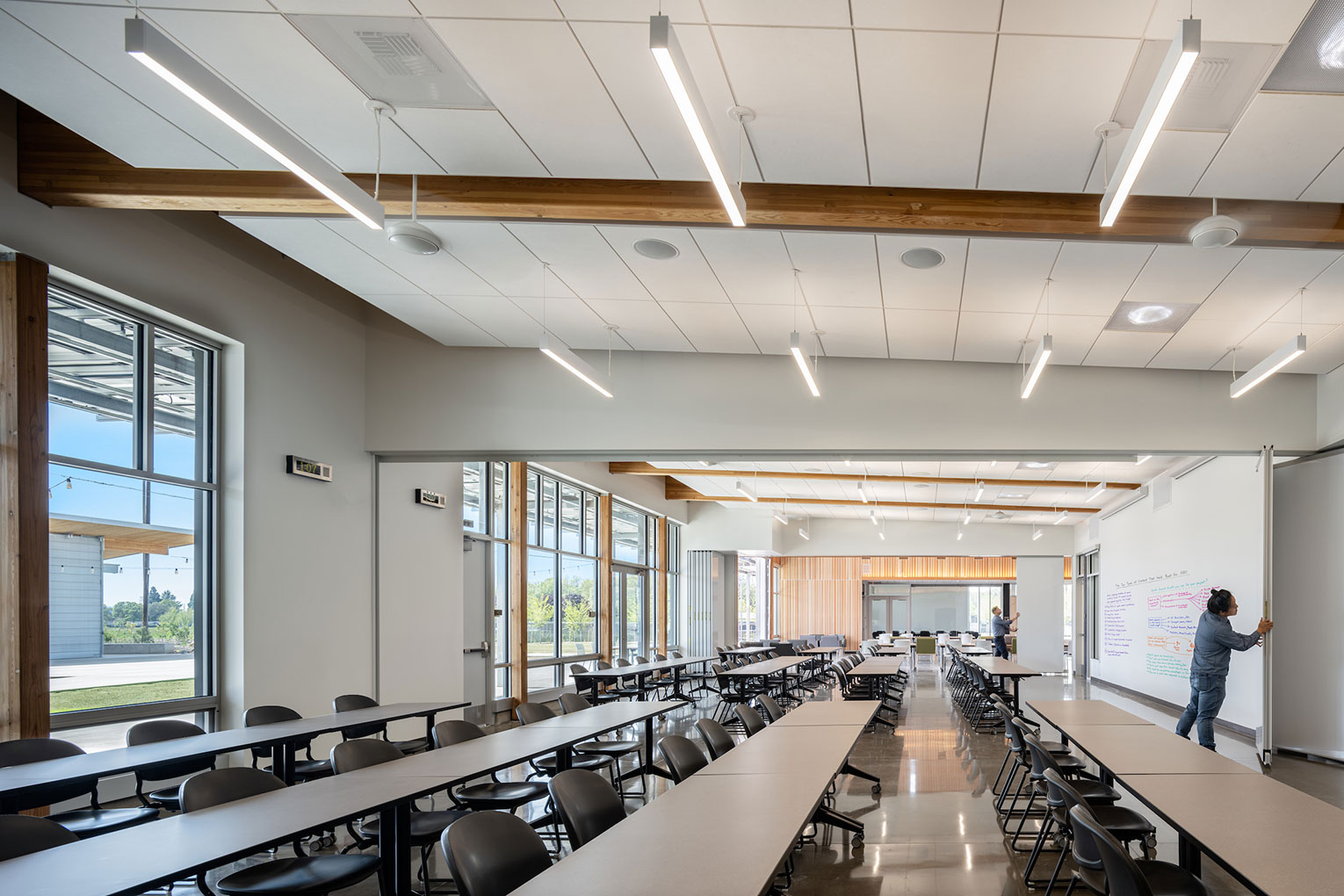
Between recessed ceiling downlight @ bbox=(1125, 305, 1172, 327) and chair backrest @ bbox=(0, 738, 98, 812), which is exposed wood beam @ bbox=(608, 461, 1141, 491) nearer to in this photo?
recessed ceiling downlight @ bbox=(1125, 305, 1172, 327)

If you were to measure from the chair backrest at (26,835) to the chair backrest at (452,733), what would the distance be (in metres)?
1.96

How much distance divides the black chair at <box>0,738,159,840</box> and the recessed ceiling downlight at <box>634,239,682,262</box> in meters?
4.03

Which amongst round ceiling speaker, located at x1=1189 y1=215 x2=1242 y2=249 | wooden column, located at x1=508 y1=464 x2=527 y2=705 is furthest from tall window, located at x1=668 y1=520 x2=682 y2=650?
round ceiling speaker, located at x1=1189 y1=215 x2=1242 y2=249

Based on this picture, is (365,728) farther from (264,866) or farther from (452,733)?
(264,866)

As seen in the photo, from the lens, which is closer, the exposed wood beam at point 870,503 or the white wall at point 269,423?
the white wall at point 269,423

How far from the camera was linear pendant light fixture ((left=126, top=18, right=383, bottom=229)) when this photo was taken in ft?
9.56

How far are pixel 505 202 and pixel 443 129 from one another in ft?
2.22

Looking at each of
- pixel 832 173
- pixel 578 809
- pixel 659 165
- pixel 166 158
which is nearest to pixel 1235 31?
pixel 832 173

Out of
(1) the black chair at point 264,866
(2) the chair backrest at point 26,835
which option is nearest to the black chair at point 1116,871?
(1) the black chair at point 264,866

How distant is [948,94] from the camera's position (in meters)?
3.86

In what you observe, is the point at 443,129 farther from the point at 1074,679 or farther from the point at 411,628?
the point at 1074,679

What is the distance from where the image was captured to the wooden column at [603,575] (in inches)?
583

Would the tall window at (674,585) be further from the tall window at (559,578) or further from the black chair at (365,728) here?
the black chair at (365,728)

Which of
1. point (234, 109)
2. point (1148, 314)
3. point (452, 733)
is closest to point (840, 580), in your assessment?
point (1148, 314)
